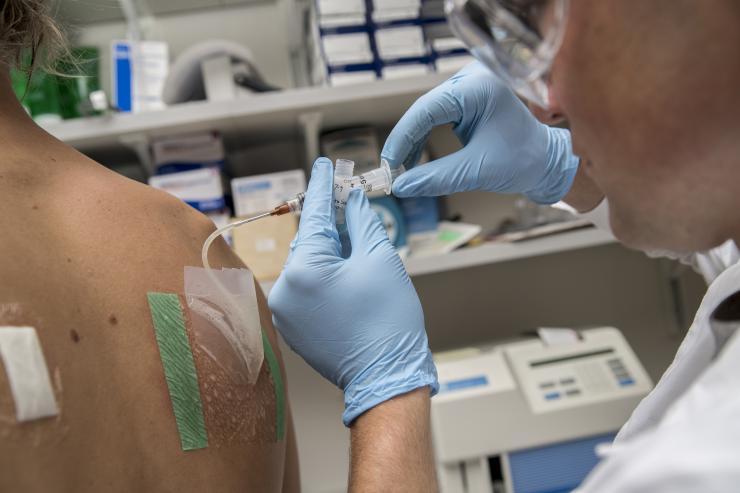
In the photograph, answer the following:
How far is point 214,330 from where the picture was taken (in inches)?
31.5

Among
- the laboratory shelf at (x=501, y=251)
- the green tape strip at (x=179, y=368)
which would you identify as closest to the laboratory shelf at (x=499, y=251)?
the laboratory shelf at (x=501, y=251)

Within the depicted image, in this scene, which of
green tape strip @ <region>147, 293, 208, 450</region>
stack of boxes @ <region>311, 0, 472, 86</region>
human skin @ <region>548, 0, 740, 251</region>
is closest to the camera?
human skin @ <region>548, 0, 740, 251</region>

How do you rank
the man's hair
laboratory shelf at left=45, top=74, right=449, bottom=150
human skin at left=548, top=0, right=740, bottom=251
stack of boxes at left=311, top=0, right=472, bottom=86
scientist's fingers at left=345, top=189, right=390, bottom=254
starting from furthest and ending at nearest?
stack of boxes at left=311, top=0, right=472, bottom=86 → laboratory shelf at left=45, top=74, right=449, bottom=150 → scientist's fingers at left=345, top=189, right=390, bottom=254 → the man's hair → human skin at left=548, top=0, right=740, bottom=251

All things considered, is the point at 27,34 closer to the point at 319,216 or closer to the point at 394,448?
the point at 319,216

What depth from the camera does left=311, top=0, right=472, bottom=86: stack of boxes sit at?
1670 mm

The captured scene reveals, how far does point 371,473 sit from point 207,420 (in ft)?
0.69

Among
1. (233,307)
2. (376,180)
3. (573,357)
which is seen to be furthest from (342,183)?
(573,357)

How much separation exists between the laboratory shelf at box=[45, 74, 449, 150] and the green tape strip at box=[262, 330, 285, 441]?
85 cm

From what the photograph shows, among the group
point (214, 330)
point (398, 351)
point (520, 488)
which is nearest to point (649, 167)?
point (398, 351)

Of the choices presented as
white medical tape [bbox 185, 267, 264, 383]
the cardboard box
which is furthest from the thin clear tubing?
the cardboard box

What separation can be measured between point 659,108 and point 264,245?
115cm

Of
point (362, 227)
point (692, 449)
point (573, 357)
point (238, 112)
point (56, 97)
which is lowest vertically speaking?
point (692, 449)

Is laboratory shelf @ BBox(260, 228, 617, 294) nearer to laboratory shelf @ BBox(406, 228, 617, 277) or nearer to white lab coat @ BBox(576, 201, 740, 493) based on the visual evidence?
laboratory shelf @ BBox(406, 228, 617, 277)

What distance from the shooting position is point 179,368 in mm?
745
